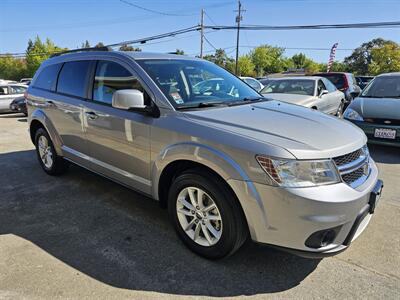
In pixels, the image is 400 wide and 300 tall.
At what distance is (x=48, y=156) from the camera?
4871 millimetres

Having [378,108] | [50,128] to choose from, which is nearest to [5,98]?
[50,128]

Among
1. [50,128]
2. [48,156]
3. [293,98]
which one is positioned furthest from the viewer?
[293,98]

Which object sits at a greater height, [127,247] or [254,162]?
[254,162]

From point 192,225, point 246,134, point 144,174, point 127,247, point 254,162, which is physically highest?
point 246,134

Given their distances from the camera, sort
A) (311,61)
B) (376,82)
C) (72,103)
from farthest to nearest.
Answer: (311,61) → (376,82) → (72,103)

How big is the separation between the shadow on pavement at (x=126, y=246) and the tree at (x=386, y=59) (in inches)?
2689

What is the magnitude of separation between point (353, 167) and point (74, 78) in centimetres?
339

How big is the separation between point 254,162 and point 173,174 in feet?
3.23

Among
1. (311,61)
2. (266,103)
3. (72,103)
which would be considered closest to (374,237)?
(266,103)

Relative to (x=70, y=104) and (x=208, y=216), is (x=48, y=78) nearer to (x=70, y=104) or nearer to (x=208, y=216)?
(x=70, y=104)

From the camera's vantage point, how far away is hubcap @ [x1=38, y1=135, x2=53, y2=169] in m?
4.81

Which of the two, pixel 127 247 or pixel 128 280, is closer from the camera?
pixel 128 280

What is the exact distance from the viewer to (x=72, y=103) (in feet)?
13.0

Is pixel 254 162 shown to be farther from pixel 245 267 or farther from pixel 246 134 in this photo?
pixel 245 267
